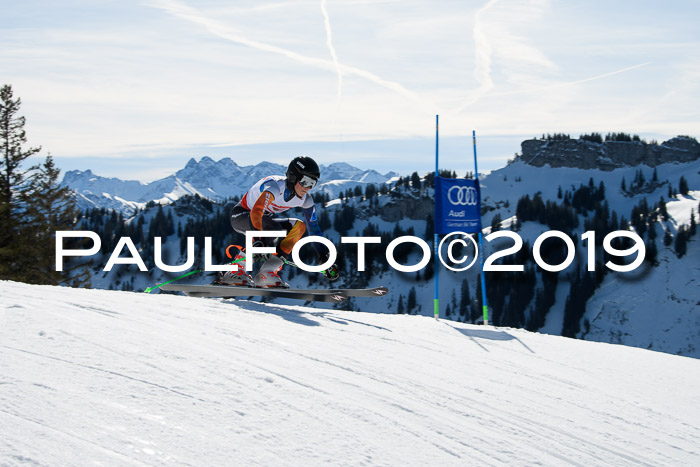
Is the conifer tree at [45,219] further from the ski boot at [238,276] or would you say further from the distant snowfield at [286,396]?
the distant snowfield at [286,396]

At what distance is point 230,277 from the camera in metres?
10.1

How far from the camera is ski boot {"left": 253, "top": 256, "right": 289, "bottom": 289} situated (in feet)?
30.5

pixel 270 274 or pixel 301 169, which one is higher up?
pixel 301 169

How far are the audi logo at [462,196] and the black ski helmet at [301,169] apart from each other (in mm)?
4062

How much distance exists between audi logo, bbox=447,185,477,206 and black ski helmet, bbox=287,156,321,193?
4062 millimetres

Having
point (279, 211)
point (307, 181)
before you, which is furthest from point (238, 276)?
point (307, 181)

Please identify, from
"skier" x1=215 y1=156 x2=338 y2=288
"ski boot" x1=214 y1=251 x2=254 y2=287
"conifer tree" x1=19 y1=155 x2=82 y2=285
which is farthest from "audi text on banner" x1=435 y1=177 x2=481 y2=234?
"conifer tree" x1=19 y1=155 x2=82 y2=285

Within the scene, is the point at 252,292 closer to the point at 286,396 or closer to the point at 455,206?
the point at 455,206

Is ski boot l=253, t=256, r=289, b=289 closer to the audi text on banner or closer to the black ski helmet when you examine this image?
the black ski helmet

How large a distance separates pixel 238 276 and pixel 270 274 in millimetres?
856

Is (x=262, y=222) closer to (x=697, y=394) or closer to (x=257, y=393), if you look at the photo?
(x=257, y=393)

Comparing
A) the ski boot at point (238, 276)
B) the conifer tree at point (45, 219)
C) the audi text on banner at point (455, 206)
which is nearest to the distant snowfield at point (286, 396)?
the ski boot at point (238, 276)

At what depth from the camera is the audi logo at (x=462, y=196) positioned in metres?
12.0

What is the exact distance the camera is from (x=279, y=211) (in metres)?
8.95
